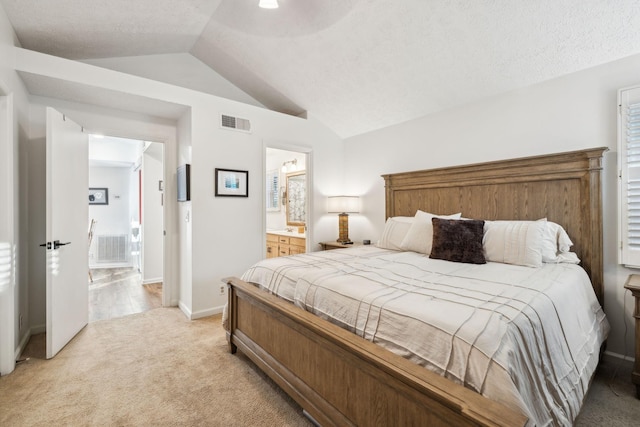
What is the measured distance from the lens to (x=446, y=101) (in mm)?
3197

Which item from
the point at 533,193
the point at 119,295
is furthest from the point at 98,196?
the point at 533,193

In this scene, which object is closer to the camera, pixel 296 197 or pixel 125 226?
pixel 296 197

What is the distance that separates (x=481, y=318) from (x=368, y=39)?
2.55 metres

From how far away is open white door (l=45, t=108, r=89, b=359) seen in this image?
93.3 inches

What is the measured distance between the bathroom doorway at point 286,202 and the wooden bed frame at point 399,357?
195 centimetres

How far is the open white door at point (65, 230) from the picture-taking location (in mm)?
2369

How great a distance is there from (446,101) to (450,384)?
300cm

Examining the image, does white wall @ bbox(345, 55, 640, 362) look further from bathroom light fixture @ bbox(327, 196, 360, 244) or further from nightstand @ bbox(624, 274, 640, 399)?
nightstand @ bbox(624, 274, 640, 399)

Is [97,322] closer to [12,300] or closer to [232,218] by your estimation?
[12,300]

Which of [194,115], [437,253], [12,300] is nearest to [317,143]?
[194,115]

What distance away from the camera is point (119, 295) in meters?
4.14

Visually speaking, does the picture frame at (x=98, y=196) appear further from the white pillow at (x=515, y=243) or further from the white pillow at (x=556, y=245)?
the white pillow at (x=556, y=245)

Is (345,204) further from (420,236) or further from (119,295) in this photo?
(119,295)

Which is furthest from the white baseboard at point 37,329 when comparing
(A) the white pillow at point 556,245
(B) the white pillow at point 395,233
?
(A) the white pillow at point 556,245
